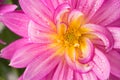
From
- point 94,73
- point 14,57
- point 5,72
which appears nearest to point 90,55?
point 94,73

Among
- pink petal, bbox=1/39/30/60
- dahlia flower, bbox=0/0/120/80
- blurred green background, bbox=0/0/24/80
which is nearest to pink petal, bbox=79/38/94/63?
dahlia flower, bbox=0/0/120/80

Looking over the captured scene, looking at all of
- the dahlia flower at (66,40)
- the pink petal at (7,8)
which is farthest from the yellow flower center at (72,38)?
the pink petal at (7,8)

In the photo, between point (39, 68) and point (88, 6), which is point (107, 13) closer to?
point (88, 6)

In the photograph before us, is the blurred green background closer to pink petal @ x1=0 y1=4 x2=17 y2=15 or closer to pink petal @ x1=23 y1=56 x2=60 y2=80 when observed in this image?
pink petal @ x1=0 y1=4 x2=17 y2=15

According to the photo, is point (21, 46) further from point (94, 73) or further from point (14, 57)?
point (94, 73)

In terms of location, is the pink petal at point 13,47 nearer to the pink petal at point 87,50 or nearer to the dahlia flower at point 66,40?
the dahlia flower at point 66,40
